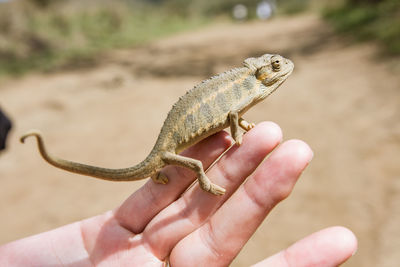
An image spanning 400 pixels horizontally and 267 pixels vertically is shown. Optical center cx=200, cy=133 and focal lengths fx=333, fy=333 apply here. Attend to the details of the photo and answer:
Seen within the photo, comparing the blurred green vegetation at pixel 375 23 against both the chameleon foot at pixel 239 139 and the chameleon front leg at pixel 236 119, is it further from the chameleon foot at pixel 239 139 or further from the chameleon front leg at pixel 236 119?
the chameleon foot at pixel 239 139

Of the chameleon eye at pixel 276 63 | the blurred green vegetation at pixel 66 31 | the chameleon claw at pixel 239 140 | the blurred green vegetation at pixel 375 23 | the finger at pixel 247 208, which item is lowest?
the blurred green vegetation at pixel 375 23

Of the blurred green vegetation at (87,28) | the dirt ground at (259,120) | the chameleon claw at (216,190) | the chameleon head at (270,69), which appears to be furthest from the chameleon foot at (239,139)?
the blurred green vegetation at (87,28)

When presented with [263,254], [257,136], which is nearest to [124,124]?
[263,254]

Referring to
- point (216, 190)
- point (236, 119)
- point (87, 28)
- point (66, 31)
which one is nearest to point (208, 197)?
point (216, 190)

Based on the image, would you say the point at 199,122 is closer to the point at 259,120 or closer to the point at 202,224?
the point at 202,224

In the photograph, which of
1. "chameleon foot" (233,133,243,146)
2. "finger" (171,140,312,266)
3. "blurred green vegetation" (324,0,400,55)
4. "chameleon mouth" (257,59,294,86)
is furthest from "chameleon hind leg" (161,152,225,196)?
"blurred green vegetation" (324,0,400,55)

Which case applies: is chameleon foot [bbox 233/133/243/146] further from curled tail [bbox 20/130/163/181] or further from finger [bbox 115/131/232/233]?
curled tail [bbox 20/130/163/181]
